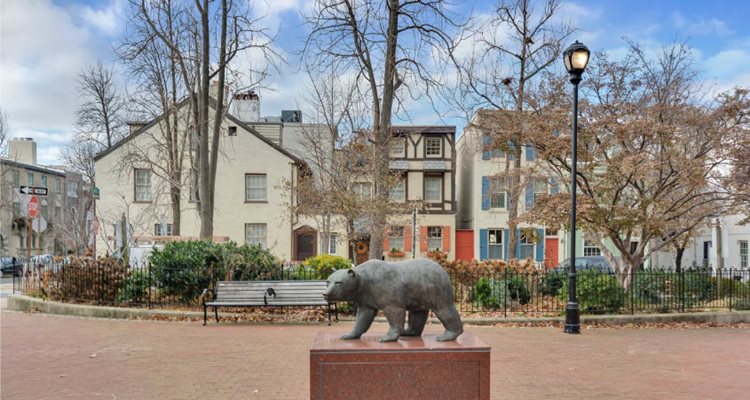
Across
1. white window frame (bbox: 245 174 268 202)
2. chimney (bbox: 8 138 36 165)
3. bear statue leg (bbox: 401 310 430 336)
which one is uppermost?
chimney (bbox: 8 138 36 165)

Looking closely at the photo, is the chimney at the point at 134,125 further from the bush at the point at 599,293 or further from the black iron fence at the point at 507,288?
the bush at the point at 599,293

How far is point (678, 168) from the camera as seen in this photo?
14.2 meters

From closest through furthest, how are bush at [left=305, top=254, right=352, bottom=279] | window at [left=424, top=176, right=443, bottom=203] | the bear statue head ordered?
the bear statue head
bush at [left=305, top=254, right=352, bottom=279]
window at [left=424, top=176, right=443, bottom=203]

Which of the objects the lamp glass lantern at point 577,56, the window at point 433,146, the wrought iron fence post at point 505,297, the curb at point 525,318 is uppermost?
the window at point 433,146

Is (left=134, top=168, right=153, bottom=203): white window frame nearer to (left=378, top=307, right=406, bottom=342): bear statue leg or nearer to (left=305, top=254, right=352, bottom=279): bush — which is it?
(left=305, top=254, right=352, bottom=279): bush

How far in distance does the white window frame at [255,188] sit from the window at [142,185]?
5791mm

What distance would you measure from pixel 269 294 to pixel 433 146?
1025 inches

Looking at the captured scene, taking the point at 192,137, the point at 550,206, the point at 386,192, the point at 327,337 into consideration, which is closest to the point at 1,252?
the point at 192,137

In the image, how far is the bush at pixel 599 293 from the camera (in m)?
13.6

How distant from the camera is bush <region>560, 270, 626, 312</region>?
13.6m

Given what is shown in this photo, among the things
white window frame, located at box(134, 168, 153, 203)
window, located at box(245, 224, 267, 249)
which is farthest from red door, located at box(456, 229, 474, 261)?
white window frame, located at box(134, 168, 153, 203)

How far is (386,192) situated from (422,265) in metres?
14.7

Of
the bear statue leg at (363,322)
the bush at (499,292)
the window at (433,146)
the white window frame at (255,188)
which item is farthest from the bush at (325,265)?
the window at (433,146)

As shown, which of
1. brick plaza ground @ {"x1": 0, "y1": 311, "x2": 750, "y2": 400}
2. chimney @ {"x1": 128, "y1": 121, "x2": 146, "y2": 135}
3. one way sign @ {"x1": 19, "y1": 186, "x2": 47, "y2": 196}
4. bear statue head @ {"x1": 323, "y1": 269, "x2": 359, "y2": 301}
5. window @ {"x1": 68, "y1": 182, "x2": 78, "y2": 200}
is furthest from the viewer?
window @ {"x1": 68, "y1": 182, "x2": 78, "y2": 200}
